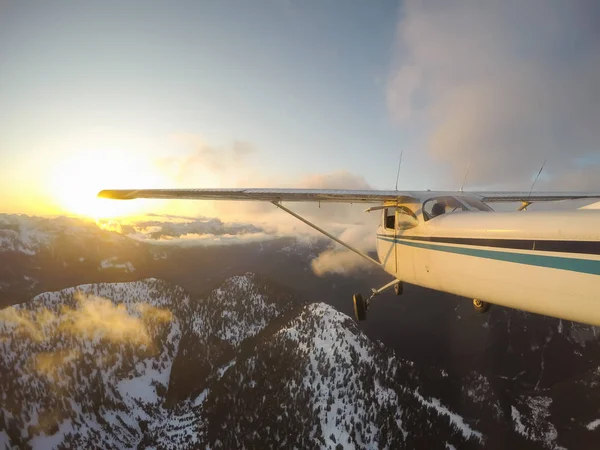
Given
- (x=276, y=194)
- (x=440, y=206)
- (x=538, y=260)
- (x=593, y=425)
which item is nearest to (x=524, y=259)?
(x=538, y=260)

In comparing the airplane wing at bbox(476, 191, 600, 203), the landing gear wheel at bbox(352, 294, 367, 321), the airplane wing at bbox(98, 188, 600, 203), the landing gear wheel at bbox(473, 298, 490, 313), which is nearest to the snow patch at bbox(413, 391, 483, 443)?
the airplane wing at bbox(476, 191, 600, 203)

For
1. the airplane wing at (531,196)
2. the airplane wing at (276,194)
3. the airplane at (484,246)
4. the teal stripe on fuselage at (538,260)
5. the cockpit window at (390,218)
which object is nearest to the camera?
the teal stripe on fuselage at (538,260)

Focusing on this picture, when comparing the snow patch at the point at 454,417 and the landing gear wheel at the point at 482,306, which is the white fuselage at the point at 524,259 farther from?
the snow patch at the point at 454,417

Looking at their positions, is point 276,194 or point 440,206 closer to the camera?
point 440,206

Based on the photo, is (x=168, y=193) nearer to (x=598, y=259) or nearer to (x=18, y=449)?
(x=598, y=259)

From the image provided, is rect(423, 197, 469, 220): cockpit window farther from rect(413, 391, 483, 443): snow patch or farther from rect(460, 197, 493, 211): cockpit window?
rect(413, 391, 483, 443): snow patch

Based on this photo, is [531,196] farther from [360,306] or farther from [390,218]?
[360,306]

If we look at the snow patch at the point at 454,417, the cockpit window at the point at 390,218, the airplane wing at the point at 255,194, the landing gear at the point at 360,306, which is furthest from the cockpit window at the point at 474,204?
the snow patch at the point at 454,417

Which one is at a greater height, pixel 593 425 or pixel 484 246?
pixel 484 246
